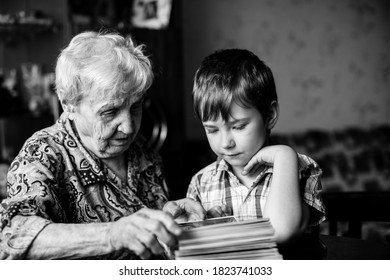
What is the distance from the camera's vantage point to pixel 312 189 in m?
1.34

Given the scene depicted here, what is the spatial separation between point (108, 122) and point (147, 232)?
51 centimetres

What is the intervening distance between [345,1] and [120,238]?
411 cm

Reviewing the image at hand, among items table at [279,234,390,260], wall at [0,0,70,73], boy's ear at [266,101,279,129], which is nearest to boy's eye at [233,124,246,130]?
boy's ear at [266,101,279,129]

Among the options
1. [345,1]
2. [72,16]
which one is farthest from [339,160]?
[72,16]

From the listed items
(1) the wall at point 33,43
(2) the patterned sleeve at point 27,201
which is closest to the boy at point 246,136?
(2) the patterned sleeve at point 27,201

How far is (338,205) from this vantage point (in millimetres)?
1609

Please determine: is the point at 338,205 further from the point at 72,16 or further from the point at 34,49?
the point at 34,49

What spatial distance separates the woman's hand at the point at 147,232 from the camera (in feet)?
3.14

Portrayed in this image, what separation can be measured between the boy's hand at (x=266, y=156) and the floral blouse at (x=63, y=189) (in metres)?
0.36

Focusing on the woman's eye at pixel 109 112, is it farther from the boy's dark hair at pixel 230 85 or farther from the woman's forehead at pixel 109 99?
the boy's dark hair at pixel 230 85

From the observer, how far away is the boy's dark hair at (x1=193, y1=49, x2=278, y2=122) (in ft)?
4.36

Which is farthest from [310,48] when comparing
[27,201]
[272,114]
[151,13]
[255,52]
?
[27,201]

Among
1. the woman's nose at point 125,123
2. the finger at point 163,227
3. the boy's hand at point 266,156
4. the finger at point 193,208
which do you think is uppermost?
the woman's nose at point 125,123
